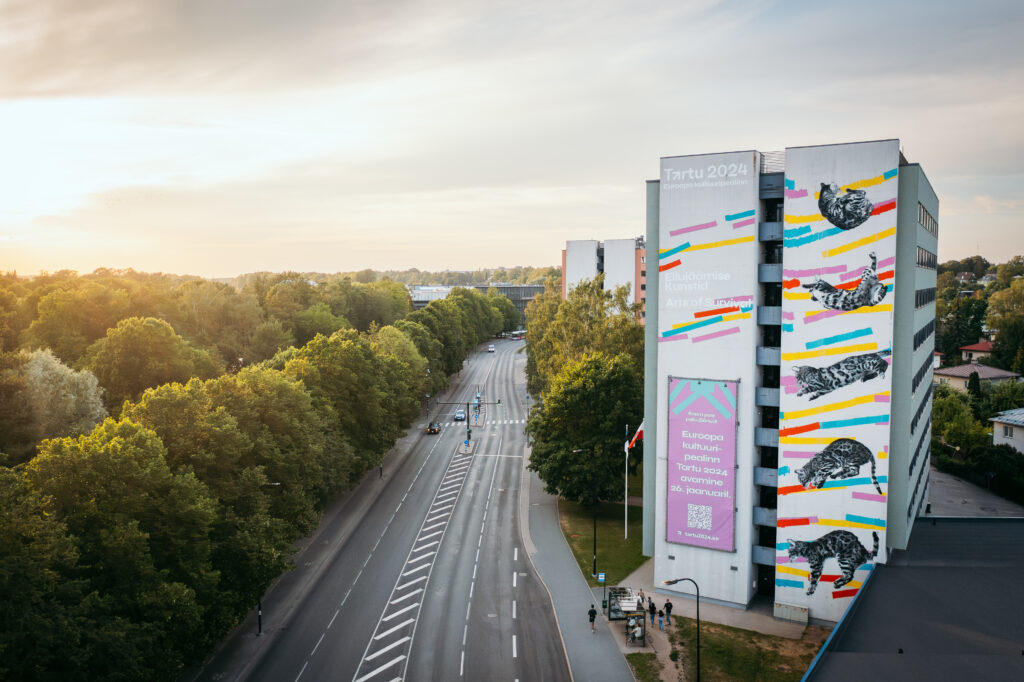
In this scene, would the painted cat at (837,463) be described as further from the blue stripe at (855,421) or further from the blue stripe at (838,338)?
the blue stripe at (838,338)

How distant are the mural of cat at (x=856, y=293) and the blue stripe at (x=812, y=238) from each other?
2.12m

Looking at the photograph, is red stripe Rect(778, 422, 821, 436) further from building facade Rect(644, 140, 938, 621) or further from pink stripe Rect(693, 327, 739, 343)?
pink stripe Rect(693, 327, 739, 343)

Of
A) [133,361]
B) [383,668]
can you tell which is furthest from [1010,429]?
[133,361]

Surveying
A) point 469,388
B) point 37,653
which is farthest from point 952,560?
point 469,388

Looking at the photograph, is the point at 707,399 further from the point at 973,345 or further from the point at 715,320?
the point at 973,345

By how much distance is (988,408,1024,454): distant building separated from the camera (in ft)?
231

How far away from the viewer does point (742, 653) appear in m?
35.6

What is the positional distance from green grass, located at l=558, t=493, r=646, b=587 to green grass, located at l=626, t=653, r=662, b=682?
8400 millimetres

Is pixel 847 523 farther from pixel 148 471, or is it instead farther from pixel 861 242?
pixel 148 471

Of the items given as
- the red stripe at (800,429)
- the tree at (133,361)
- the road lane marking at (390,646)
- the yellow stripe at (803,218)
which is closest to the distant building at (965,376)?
the red stripe at (800,429)

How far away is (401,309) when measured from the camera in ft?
565

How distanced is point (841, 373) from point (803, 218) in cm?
874

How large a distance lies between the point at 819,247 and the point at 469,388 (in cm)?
9072

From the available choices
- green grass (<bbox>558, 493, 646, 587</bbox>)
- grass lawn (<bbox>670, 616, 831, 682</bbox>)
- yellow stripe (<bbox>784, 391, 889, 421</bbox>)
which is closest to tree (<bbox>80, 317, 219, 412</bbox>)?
green grass (<bbox>558, 493, 646, 587</bbox>)
